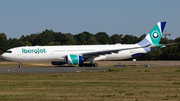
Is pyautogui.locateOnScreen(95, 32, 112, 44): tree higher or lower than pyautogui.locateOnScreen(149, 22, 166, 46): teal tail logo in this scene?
higher

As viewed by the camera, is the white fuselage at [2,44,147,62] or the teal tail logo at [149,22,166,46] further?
the teal tail logo at [149,22,166,46]

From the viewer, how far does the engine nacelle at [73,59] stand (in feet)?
121

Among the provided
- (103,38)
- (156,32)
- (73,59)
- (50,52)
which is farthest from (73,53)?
(103,38)

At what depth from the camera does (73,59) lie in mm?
37031

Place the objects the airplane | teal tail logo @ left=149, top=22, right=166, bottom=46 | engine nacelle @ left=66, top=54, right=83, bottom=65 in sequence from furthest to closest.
Answer: 1. teal tail logo @ left=149, top=22, right=166, bottom=46
2. the airplane
3. engine nacelle @ left=66, top=54, right=83, bottom=65

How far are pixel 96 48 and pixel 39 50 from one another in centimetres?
924

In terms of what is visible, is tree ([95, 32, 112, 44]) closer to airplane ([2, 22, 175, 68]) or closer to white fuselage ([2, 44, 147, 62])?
airplane ([2, 22, 175, 68])

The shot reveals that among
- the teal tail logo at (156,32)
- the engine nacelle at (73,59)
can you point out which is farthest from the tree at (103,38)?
the engine nacelle at (73,59)

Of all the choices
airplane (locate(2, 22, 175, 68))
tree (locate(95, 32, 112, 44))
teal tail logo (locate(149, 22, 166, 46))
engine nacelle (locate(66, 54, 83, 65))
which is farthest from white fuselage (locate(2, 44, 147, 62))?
tree (locate(95, 32, 112, 44))

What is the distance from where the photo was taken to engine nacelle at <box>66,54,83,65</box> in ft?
121

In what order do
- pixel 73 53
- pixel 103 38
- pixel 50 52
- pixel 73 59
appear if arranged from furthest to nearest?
pixel 103 38, pixel 73 53, pixel 50 52, pixel 73 59

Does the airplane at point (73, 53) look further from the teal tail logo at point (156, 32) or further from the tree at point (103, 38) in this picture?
the tree at point (103, 38)

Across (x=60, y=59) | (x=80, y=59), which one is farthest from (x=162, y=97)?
(x=60, y=59)

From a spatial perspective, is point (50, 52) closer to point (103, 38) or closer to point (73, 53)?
point (73, 53)
